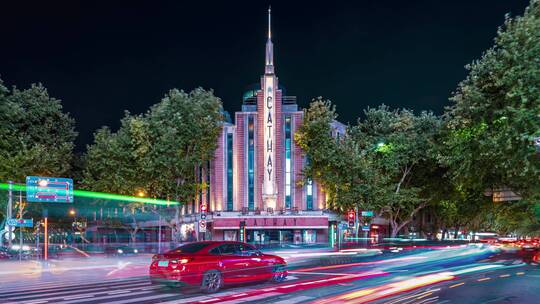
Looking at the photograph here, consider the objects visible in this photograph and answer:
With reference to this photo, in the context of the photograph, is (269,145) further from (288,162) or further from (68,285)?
(68,285)

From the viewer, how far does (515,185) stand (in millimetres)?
31859

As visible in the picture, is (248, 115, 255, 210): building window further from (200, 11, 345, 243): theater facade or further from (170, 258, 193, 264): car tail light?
(170, 258, 193, 264): car tail light

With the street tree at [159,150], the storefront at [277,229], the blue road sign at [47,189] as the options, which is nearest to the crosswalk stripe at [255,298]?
the blue road sign at [47,189]

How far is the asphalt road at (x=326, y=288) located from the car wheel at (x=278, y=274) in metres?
0.34

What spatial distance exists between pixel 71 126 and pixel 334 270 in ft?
102

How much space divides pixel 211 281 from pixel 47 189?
854 inches

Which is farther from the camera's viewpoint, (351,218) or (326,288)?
(351,218)

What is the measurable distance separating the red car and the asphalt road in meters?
0.36

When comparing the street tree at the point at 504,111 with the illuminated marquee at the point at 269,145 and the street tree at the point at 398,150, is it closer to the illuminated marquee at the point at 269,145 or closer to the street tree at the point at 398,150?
the street tree at the point at 398,150

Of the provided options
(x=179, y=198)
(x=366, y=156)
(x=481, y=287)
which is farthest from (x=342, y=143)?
(x=481, y=287)

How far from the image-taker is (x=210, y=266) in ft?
48.3

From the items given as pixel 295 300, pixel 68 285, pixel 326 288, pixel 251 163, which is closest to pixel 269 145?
pixel 251 163

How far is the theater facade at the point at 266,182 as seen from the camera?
56969mm

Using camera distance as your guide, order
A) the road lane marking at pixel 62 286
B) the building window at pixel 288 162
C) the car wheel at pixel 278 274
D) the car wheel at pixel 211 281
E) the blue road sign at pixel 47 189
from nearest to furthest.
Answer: the car wheel at pixel 211 281, the road lane marking at pixel 62 286, the car wheel at pixel 278 274, the blue road sign at pixel 47 189, the building window at pixel 288 162
